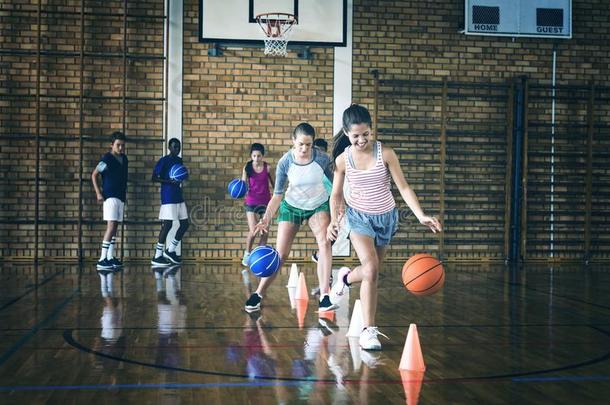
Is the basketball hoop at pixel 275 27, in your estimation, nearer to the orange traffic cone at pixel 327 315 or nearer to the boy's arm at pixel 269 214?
the boy's arm at pixel 269 214

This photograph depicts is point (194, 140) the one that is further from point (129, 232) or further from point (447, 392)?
point (447, 392)

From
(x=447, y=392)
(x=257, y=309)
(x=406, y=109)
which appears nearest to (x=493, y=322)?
(x=257, y=309)

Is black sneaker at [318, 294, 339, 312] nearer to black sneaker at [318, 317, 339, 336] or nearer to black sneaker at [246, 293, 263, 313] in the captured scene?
black sneaker at [318, 317, 339, 336]

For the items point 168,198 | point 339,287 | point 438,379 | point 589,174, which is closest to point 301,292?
point 339,287

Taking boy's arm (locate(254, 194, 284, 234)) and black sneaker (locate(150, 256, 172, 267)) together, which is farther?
black sneaker (locate(150, 256, 172, 267))

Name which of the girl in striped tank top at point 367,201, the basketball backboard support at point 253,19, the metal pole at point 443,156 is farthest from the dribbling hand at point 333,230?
the metal pole at point 443,156

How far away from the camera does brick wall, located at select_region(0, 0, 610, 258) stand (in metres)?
12.0

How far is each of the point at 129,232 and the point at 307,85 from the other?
3497mm

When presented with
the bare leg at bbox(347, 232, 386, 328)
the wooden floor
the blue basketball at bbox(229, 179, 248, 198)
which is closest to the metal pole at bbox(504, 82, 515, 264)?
the wooden floor

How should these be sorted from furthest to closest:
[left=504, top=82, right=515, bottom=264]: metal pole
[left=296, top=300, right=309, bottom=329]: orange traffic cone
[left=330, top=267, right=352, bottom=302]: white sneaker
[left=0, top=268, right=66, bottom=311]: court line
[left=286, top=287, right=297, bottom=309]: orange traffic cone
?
1. [left=504, top=82, right=515, bottom=264]: metal pole
2. [left=286, top=287, right=297, bottom=309]: orange traffic cone
3. [left=0, top=268, right=66, bottom=311]: court line
4. [left=330, top=267, right=352, bottom=302]: white sneaker
5. [left=296, top=300, right=309, bottom=329]: orange traffic cone

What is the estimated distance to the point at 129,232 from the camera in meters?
12.1

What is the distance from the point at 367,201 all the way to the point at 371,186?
11cm

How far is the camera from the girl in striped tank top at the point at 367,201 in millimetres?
5191

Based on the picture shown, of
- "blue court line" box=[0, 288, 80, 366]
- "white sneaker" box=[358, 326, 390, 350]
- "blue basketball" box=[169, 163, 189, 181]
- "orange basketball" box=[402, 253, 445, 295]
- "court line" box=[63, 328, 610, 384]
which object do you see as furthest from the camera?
"blue basketball" box=[169, 163, 189, 181]
